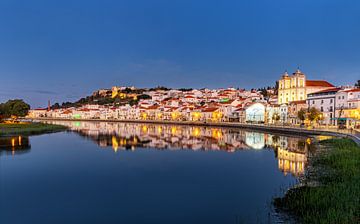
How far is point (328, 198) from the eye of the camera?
32.0ft

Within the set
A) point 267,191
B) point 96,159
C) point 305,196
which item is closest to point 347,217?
point 305,196

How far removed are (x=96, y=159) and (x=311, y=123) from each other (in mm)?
38814

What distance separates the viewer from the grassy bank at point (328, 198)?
8305mm

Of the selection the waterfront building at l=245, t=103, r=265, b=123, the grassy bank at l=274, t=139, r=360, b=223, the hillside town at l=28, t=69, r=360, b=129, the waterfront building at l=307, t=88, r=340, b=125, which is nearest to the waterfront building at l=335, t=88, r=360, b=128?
the hillside town at l=28, t=69, r=360, b=129

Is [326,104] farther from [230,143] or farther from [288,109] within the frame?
[230,143]

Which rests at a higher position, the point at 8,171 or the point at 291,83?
the point at 291,83

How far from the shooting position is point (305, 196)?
1041cm

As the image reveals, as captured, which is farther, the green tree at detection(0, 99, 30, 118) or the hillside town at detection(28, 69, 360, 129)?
the green tree at detection(0, 99, 30, 118)

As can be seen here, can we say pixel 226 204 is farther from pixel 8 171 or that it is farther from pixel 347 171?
pixel 8 171

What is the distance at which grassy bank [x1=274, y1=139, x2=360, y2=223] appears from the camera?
8.30 metres

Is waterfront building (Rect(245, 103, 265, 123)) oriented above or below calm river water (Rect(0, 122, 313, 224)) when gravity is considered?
above

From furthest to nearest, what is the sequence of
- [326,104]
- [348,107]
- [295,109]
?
1. [295,109]
2. [326,104]
3. [348,107]

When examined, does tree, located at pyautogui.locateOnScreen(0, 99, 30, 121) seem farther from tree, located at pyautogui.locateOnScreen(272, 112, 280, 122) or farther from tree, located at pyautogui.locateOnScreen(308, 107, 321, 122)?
tree, located at pyautogui.locateOnScreen(308, 107, 321, 122)

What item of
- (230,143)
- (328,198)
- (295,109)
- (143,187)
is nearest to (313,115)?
(295,109)
